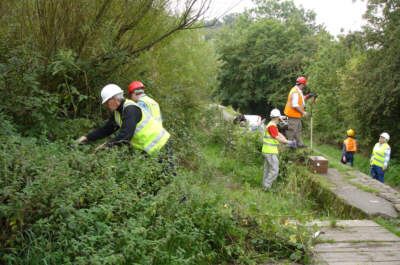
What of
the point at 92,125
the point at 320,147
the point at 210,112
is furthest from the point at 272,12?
the point at 92,125

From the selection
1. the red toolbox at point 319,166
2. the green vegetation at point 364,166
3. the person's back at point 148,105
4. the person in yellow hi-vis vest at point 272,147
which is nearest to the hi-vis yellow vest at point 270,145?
the person in yellow hi-vis vest at point 272,147

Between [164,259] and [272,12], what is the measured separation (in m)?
55.5

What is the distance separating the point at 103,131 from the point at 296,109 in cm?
558

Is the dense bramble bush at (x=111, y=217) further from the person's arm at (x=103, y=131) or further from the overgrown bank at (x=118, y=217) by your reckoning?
the person's arm at (x=103, y=131)

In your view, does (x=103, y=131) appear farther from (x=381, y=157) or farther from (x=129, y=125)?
(x=381, y=157)

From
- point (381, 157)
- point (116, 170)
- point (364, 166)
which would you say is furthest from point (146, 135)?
point (364, 166)

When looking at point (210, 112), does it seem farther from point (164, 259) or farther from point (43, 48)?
point (164, 259)

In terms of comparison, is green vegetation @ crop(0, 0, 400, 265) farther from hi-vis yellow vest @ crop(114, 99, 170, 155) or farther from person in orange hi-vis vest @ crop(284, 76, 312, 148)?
person in orange hi-vis vest @ crop(284, 76, 312, 148)

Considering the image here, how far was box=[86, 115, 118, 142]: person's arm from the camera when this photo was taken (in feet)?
14.8

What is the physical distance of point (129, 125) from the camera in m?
4.20

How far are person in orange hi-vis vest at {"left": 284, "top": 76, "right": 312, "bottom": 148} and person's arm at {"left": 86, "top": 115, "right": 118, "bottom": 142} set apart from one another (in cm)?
533

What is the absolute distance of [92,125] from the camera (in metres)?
5.40

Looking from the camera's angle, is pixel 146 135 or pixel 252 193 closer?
pixel 146 135

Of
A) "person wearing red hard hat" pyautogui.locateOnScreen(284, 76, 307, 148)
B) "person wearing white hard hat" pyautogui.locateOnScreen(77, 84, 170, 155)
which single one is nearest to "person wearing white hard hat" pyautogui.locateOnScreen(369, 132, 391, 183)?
"person wearing red hard hat" pyautogui.locateOnScreen(284, 76, 307, 148)
